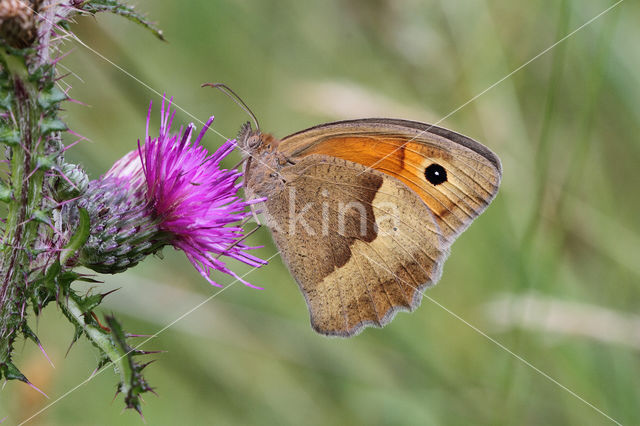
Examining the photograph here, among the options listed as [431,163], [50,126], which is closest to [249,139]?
[431,163]

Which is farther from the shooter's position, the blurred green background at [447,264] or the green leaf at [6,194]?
the blurred green background at [447,264]

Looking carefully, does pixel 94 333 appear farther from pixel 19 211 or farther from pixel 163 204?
pixel 163 204

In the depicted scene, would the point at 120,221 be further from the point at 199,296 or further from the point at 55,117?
the point at 199,296

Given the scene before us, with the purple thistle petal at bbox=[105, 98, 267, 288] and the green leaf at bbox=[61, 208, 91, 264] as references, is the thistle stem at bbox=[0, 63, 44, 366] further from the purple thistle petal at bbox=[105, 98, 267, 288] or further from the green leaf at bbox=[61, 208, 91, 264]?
the purple thistle petal at bbox=[105, 98, 267, 288]

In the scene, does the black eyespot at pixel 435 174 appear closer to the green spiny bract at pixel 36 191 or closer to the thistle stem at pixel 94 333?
the green spiny bract at pixel 36 191

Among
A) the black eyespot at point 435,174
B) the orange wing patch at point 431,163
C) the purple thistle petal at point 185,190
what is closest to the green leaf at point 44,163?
the purple thistle petal at point 185,190

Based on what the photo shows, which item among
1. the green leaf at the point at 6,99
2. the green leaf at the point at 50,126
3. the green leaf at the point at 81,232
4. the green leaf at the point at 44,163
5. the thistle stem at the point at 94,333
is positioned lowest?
the thistle stem at the point at 94,333

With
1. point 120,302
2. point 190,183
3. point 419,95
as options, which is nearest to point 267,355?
point 120,302
